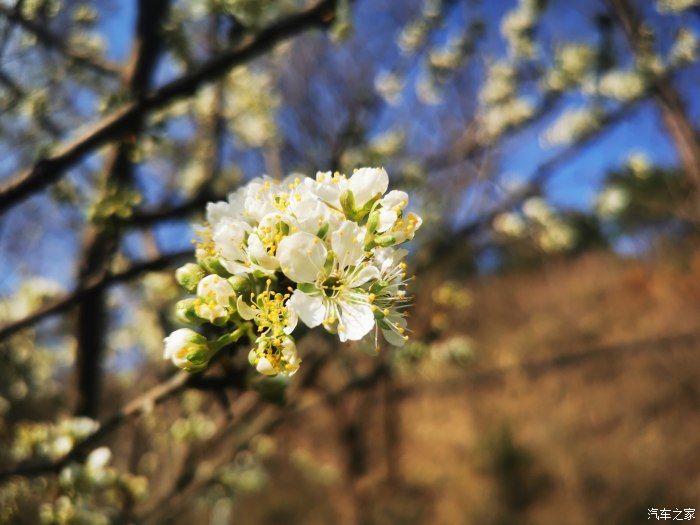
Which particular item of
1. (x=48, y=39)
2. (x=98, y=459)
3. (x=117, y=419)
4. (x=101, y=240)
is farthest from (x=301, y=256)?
(x=48, y=39)

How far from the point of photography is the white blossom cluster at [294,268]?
0.83 meters

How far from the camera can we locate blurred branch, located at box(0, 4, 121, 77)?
156 cm

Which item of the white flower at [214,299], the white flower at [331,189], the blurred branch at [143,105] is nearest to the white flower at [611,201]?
the blurred branch at [143,105]

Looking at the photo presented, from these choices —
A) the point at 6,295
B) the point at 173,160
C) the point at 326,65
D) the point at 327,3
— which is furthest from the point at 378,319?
the point at 326,65

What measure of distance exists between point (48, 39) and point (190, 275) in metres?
1.68

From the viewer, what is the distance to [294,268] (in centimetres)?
82

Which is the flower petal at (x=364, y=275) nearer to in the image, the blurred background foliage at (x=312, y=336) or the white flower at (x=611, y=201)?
the blurred background foliage at (x=312, y=336)

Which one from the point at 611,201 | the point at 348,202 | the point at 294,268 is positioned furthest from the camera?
the point at 611,201

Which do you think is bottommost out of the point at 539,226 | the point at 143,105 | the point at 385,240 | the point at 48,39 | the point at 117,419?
the point at 117,419

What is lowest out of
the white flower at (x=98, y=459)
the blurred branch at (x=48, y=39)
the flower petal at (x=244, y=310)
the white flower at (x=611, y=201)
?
the white flower at (x=98, y=459)

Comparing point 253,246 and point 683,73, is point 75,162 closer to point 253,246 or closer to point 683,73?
point 253,246

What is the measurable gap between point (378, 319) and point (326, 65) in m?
5.73

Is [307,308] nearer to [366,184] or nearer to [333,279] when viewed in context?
[333,279]

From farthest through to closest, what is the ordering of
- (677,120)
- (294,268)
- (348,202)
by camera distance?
(677,120), (348,202), (294,268)
